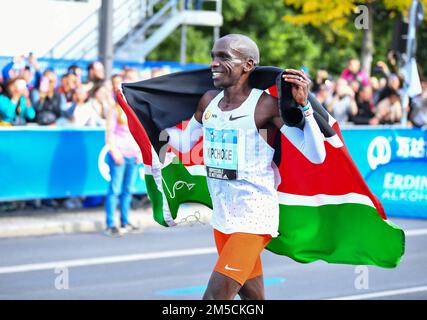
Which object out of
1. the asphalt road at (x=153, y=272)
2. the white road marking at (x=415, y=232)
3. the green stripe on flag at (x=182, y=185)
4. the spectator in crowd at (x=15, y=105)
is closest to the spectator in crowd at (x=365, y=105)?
the white road marking at (x=415, y=232)

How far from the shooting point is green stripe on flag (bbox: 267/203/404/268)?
22.2 ft

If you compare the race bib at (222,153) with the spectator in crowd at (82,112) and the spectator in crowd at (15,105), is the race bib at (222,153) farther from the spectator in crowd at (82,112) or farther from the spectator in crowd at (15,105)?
the spectator in crowd at (82,112)

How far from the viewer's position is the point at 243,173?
20.3ft

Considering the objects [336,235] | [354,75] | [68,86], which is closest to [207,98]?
[336,235]

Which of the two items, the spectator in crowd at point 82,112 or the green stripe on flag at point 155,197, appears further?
the spectator in crowd at point 82,112

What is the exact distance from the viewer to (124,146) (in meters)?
12.4

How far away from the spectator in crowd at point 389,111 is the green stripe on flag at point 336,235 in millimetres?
11697

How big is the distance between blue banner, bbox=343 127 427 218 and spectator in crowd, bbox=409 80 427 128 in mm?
4288

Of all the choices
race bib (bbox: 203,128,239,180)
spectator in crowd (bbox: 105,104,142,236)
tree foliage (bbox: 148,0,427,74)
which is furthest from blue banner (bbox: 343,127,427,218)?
tree foliage (bbox: 148,0,427,74)

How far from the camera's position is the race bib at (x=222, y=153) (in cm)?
618

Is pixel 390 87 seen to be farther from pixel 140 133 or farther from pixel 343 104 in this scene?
pixel 140 133

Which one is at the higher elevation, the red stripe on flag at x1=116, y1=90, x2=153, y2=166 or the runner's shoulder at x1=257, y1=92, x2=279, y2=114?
the runner's shoulder at x1=257, y1=92, x2=279, y2=114

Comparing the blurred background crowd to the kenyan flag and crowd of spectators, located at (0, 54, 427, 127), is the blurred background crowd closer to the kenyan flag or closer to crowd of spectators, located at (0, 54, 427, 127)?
crowd of spectators, located at (0, 54, 427, 127)
